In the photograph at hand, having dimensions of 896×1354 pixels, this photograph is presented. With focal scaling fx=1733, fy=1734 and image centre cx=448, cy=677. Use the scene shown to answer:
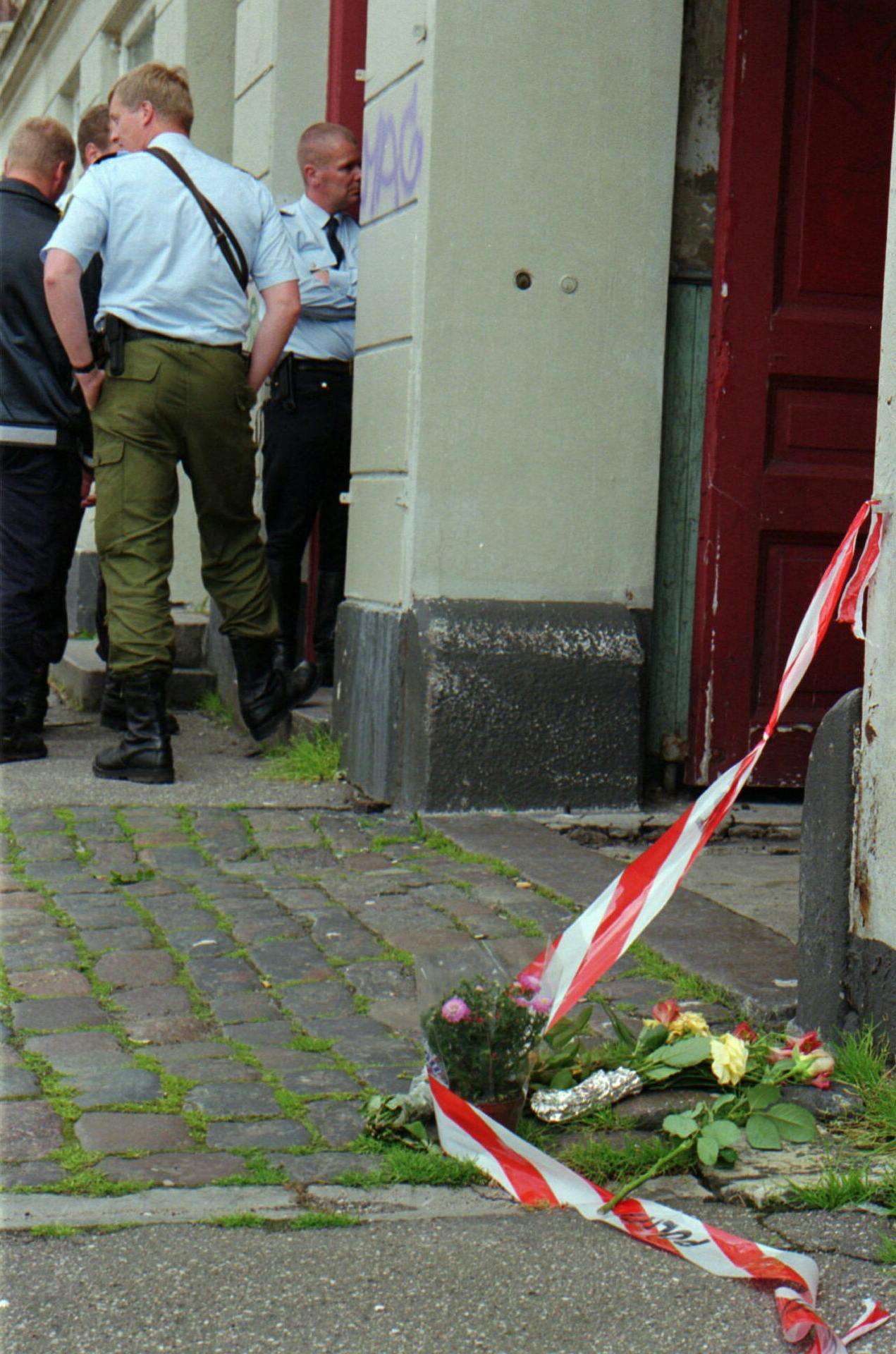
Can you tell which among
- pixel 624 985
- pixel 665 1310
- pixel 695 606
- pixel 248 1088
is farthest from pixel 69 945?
pixel 695 606

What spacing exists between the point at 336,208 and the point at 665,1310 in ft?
16.8

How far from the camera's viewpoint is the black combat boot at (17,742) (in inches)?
239

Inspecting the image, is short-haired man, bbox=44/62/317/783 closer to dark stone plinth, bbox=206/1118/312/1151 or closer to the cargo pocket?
the cargo pocket

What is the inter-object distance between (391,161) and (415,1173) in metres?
3.69

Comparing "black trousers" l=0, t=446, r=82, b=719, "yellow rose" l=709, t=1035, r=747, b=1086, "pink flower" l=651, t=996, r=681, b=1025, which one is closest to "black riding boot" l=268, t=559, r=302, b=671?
"black trousers" l=0, t=446, r=82, b=719

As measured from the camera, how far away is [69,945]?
151 inches

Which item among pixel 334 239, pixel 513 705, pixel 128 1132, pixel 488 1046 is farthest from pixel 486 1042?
pixel 334 239

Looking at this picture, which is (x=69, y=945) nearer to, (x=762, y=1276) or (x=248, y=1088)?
(x=248, y=1088)

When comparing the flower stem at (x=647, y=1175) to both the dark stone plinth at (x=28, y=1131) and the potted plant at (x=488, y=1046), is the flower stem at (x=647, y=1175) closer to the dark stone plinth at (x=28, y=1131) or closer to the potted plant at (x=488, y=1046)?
the potted plant at (x=488, y=1046)

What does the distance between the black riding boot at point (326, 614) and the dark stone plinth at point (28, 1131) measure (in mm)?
4122

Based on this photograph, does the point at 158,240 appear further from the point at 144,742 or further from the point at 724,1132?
the point at 724,1132

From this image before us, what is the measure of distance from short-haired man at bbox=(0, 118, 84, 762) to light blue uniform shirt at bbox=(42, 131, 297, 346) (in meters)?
0.48

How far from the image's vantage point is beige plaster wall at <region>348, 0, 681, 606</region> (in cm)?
510

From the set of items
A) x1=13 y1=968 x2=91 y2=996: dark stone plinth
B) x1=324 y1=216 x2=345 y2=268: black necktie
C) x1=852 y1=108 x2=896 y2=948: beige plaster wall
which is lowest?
x1=13 y1=968 x2=91 y2=996: dark stone plinth
